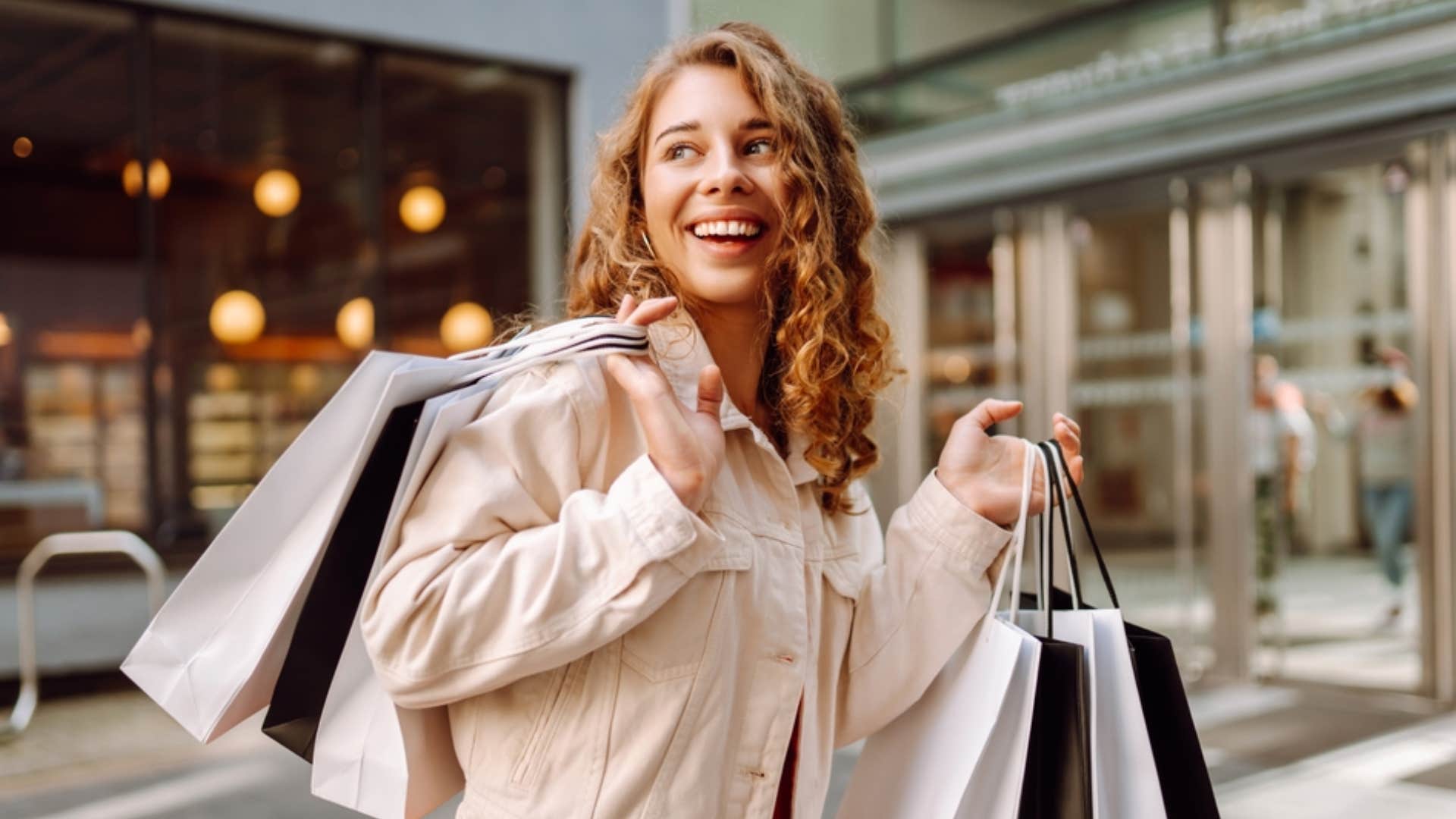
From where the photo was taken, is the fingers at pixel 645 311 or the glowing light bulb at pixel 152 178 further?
the glowing light bulb at pixel 152 178

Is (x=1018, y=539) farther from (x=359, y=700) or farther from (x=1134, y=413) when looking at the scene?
(x=1134, y=413)

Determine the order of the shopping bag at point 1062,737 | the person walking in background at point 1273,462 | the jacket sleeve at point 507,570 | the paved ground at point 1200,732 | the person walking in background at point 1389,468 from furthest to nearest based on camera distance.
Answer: the person walking in background at point 1273,462, the person walking in background at point 1389,468, the paved ground at point 1200,732, the shopping bag at point 1062,737, the jacket sleeve at point 507,570

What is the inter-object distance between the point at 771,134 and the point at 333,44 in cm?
818

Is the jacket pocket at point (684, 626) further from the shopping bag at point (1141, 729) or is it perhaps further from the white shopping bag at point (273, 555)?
the shopping bag at point (1141, 729)

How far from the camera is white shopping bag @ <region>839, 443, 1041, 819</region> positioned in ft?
5.24

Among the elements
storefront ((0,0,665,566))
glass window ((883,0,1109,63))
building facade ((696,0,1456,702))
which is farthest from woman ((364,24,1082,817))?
storefront ((0,0,665,566))

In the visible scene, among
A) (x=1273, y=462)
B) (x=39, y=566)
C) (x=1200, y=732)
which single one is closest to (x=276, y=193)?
(x=39, y=566)

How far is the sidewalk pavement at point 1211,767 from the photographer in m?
5.03

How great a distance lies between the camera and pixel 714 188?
5.16ft

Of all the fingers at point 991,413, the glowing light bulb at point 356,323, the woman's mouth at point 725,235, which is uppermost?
the glowing light bulb at point 356,323

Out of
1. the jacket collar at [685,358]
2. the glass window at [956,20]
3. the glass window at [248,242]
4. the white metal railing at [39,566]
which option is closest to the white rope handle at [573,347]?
the jacket collar at [685,358]

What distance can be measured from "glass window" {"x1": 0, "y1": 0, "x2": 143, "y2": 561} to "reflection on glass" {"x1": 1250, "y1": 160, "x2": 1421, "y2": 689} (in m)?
7.52

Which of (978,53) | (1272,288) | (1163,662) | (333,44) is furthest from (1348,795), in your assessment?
(333,44)

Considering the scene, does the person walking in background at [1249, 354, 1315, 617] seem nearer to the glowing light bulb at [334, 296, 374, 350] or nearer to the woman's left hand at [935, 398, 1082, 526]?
the glowing light bulb at [334, 296, 374, 350]
